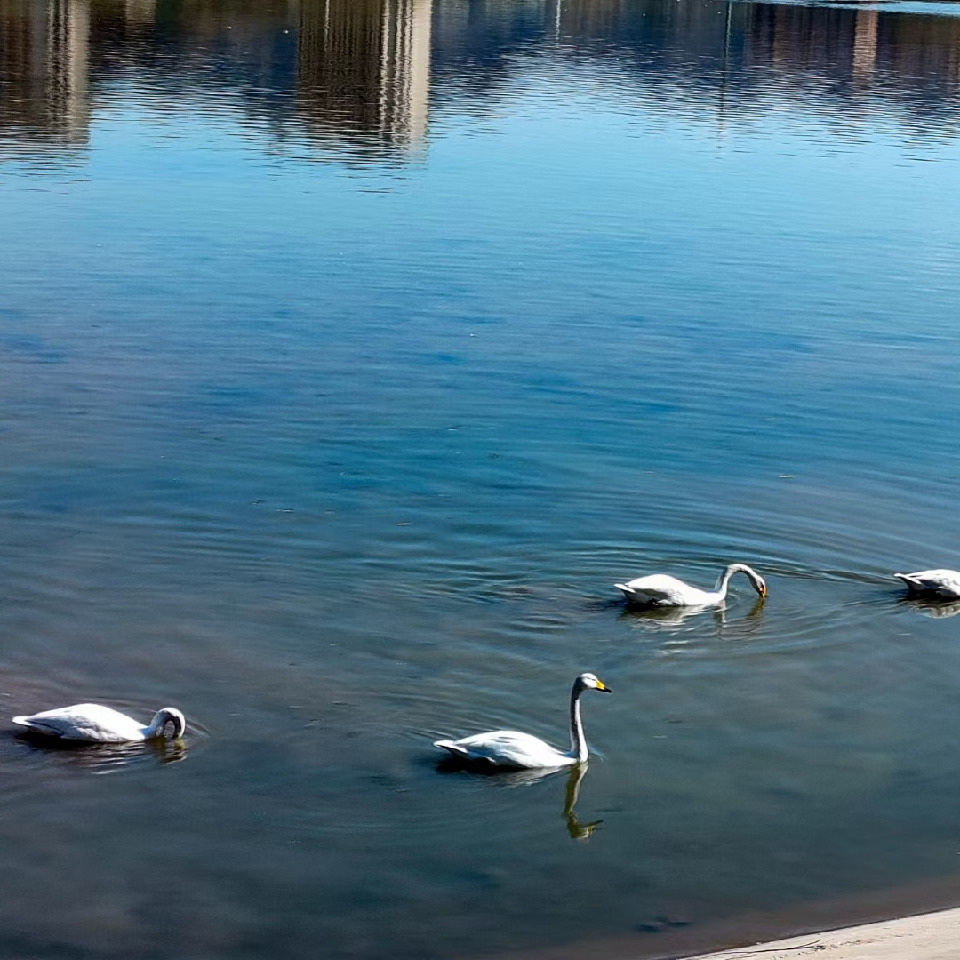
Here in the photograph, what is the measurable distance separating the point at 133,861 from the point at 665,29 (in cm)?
8694

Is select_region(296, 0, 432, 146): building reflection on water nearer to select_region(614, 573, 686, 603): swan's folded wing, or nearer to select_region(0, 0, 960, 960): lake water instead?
select_region(0, 0, 960, 960): lake water

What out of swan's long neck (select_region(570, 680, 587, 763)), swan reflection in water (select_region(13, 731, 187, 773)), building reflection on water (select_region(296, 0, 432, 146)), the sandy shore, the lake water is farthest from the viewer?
building reflection on water (select_region(296, 0, 432, 146))

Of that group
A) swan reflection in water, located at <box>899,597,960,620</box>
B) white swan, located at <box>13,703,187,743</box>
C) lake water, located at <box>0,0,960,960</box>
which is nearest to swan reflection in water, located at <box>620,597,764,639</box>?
lake water, located at <box>0,0,960,960</box>

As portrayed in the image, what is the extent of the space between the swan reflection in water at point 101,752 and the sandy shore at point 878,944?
439 centimetres

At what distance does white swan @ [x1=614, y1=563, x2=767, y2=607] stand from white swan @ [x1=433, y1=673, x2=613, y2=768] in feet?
8.92

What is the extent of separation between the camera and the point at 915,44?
281 feet

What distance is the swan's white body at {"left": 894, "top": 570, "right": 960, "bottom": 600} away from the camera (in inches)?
617

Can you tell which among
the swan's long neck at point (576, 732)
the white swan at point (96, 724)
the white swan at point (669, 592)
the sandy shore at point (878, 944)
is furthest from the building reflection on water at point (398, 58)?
the sandy shore at point (878, 944)

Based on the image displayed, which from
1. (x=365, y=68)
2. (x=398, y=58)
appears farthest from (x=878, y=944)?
(x=398, y=58)

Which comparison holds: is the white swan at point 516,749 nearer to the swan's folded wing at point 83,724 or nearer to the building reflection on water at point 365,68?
the swan's folded wing at point 83,724

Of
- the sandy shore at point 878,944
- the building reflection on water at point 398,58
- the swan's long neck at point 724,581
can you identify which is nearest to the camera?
the sandy shore at point 878,944

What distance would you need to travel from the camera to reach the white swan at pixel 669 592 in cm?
1517

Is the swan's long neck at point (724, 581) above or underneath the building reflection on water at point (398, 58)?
underneath

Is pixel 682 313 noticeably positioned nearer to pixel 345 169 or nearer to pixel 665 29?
pixel 345 169
